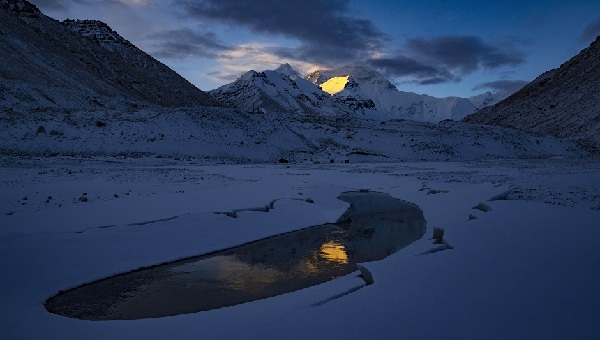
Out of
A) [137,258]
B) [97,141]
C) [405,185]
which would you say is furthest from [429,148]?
[137,258]

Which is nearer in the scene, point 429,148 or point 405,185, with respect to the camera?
point 405,185

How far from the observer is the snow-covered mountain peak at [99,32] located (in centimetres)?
10539

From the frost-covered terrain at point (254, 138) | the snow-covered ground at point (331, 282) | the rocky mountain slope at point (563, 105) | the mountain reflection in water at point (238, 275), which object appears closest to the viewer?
the snow-covered ground at point (331, 282)

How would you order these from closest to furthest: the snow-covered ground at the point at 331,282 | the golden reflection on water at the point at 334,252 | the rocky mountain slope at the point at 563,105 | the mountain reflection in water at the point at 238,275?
1. the snow-covered ground at the point at 331,282
2. the mountain reflection in water at the point at 238,275
3. the golden reflection on water at the point at 334,252
4. the rocky mountain slope at the point at 563,105

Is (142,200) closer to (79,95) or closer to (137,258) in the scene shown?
(137,258)

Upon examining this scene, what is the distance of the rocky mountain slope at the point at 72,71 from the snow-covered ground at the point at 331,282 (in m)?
32.2

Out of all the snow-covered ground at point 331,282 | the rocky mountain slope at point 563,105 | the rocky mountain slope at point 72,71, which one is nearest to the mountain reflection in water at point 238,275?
the snow-covered ground at point 331,282

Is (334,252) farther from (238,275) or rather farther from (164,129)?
(164,129)

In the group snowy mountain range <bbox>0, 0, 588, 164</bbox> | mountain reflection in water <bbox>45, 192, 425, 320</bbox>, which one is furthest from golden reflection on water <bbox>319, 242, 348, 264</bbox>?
snowy mountain range <bbox>0, 0, 588, 164</bbox>

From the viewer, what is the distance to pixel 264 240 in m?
10.4

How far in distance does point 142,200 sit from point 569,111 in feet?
270

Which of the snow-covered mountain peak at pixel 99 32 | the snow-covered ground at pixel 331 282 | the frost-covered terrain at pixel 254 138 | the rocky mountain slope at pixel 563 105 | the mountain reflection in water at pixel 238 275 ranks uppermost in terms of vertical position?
the snow-covered mountain peak at pixel 99 32

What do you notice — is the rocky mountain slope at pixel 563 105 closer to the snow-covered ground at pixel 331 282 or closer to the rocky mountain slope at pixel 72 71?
the snow-covered ground at pixel 331 282

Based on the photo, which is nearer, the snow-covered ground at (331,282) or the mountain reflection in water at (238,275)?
the snow-covered ground at (331,282)
